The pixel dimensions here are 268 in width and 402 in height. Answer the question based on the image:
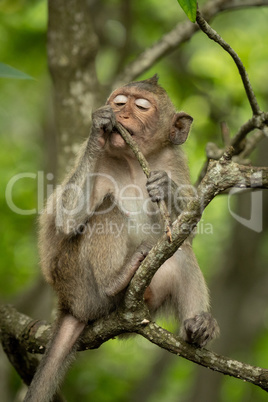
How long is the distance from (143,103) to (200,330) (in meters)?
1.71

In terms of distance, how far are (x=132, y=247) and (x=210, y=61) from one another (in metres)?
4.53

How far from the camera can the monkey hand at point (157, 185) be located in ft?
12.0

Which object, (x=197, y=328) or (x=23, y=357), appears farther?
(x=23, y=357)

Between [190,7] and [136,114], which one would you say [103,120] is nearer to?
[136,114]

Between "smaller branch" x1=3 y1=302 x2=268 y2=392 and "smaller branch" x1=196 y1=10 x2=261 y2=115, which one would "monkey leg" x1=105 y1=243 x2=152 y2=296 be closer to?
"smaller branch" x1=3 y1=302 x2=268 y2=392

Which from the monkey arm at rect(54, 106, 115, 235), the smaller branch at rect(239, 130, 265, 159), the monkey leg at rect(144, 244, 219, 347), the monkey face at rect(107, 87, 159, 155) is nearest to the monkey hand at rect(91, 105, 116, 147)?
the monkey arm at rect(54, 106, 115, 235)

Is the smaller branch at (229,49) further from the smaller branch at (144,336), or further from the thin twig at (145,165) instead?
the smaller branch at (144,336)

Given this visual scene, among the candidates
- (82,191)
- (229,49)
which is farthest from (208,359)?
(229,49)

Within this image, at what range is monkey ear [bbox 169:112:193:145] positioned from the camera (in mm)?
4672

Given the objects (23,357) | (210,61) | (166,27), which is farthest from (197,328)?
(166,27)

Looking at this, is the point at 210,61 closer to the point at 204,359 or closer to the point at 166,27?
the point at 166,27

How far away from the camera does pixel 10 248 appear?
9242 millimetres

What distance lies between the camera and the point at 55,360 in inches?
163

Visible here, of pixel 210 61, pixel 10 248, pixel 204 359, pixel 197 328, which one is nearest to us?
pixel 204 359
